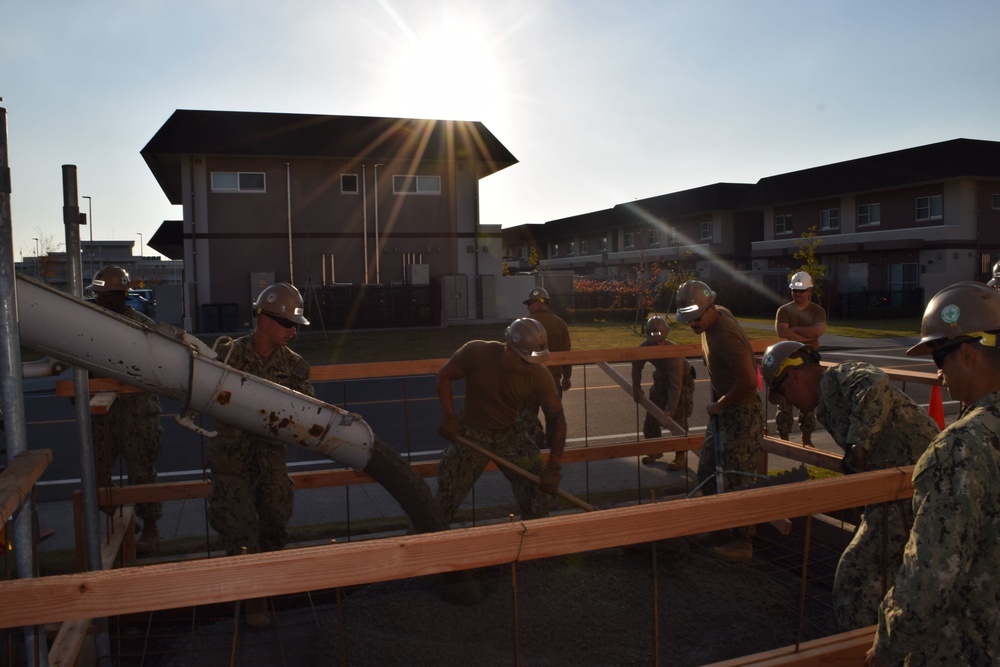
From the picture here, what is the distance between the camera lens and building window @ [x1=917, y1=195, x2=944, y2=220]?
123 feet

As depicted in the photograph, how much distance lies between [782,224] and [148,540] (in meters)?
46.0

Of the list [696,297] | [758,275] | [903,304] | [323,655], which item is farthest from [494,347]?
[758,275]

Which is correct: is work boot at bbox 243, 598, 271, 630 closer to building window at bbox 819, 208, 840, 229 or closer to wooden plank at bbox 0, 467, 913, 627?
wooden plank at bbox 0, 467, 913, 627

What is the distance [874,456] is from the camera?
11.2 feet

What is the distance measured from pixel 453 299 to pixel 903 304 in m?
22.5

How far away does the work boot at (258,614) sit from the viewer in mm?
4551

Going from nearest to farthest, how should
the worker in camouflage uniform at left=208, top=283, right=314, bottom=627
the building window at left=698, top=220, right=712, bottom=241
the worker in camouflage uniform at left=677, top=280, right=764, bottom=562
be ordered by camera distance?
1. the worker in camouflage uniform at left=208, top=283, right=314, bottom=627
2. the worker in camouflage uniform at left=677, top=280, right=764, bottom=562
3. the building window at left=698, top=220, right=712, bottom=241

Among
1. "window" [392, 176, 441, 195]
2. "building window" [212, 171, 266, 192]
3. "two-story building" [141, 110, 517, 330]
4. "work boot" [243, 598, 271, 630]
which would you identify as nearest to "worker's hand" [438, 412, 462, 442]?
"work boot" [243, 598, 271, 630]

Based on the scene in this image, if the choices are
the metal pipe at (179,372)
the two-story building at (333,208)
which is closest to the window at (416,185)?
the two-story building at (333,208)

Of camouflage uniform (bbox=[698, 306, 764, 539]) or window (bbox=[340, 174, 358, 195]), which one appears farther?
window (bbox=[340, 174, 358, 195])

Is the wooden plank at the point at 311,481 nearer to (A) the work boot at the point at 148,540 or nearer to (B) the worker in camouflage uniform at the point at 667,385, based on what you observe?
(A) the work boot at the point at 148,540

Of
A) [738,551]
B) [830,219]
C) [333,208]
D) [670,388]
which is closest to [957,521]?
[738,551]

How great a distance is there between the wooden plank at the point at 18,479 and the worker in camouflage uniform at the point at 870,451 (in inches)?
123

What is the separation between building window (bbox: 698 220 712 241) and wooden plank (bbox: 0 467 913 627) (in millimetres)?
51513
